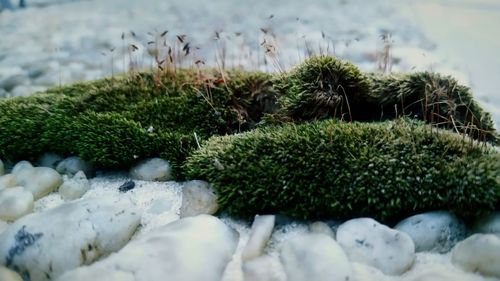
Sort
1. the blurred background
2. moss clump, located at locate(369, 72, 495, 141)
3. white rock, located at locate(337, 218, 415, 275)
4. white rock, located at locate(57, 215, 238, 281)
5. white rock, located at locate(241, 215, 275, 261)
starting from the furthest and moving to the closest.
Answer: the blurred background
moss clump, located at locate(369, 72, 495, 141)
white rock, located at locate(241, 215, 275, 261)
white rock, located at locate(337, 218, 415, 275)
white rock, located at locate(57, 215, 238, 281)

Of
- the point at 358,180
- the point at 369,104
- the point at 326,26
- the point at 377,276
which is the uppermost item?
the point at 326,26

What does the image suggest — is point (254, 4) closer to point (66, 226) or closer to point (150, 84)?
point (150, 84)

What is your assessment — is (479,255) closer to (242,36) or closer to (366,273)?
(366,273)

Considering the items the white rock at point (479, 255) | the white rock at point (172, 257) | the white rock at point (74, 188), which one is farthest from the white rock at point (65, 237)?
the white rock at point (479, 255)

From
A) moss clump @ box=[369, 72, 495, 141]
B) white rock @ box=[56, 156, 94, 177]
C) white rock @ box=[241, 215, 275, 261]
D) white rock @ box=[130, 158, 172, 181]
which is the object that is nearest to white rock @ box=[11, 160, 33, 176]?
white rock @ box=[56, 156, 94, 177]

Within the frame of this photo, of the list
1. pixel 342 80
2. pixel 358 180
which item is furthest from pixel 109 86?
pixel 358 180

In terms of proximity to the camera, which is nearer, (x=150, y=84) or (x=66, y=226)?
(x=66, y=226)

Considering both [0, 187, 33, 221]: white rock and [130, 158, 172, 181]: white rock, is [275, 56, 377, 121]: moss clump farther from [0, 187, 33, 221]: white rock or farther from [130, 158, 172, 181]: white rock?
[0, 187, 33, 221]: white rock
